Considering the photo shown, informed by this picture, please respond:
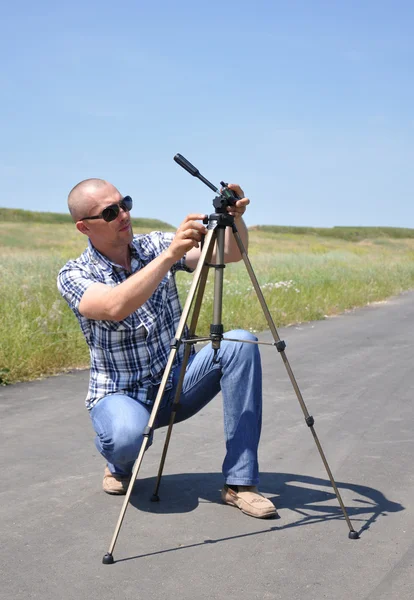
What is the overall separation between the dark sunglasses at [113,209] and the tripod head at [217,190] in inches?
15.5

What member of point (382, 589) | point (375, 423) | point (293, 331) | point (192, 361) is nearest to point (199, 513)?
point (192, 361)

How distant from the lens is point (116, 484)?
3973 mm

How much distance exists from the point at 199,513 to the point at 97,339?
2.98ft

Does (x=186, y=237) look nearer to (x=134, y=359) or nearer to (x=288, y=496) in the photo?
(x=134, y=359)

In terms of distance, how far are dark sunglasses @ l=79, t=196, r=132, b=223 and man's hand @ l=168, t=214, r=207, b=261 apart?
42cm

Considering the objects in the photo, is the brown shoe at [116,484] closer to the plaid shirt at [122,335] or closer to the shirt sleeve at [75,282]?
the plaid shirt at [122,335]

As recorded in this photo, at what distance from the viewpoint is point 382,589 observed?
2898mm

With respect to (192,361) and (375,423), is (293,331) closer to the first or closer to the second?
(375,423)

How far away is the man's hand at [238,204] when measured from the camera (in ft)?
11.4

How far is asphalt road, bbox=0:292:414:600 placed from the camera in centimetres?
296

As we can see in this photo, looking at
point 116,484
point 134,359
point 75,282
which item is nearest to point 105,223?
point 75,282

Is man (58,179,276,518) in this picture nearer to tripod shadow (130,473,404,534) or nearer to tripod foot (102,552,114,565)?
tripod shadow (130,473,404,534)

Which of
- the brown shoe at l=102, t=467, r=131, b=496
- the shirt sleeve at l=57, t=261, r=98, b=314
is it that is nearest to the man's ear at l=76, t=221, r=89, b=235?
the shirt sleeve at l=57, t=261, r=98, b=314

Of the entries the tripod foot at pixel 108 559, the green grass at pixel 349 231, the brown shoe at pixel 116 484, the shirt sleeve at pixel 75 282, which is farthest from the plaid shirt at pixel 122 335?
the green grass at pixel 349 231
